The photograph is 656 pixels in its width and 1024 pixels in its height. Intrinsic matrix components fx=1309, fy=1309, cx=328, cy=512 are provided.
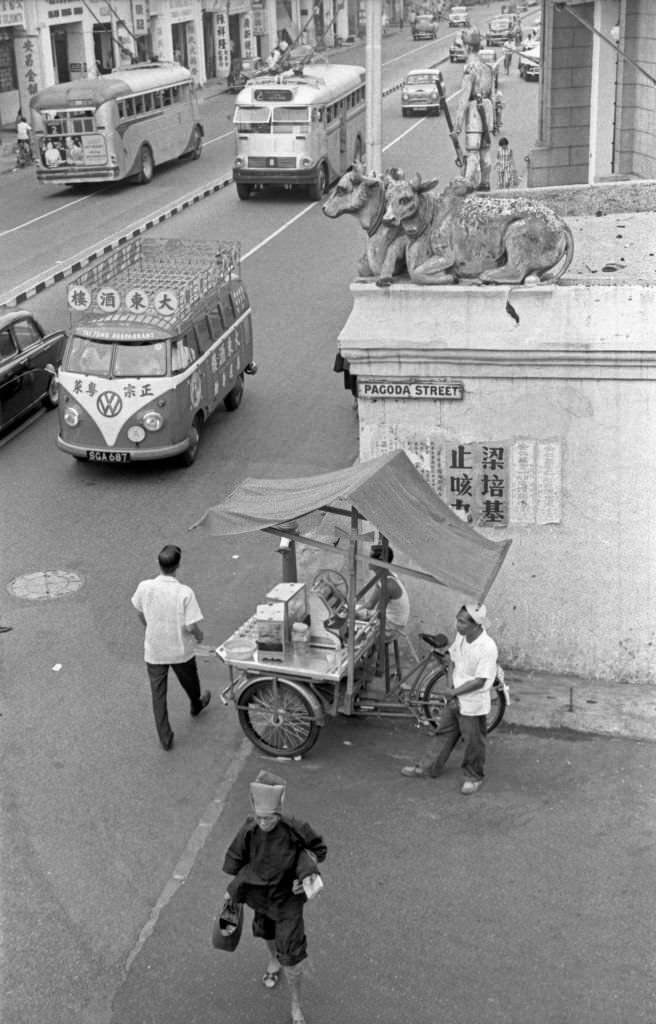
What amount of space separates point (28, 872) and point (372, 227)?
5863 mm

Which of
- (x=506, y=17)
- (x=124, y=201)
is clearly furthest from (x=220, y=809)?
(x=506, y=17)

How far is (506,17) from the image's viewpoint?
70.8m

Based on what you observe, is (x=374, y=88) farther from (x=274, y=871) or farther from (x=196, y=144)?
(x=196, y=144)

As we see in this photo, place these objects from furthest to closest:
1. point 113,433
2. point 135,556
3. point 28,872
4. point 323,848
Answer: point 113,433, point 135,556, point 28,872, point 323,848

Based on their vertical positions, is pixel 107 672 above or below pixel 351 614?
below

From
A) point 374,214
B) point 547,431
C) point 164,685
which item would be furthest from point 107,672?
point 374,214

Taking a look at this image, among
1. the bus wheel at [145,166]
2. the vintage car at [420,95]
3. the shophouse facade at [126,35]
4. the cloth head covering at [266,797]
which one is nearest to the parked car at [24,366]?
the cloth head covering at [266,797]

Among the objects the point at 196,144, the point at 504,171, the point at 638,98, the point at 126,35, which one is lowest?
the point at 196,144

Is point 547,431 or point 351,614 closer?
point 351,614

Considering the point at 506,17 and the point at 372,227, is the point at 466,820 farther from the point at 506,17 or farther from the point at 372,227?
the point at 506,17

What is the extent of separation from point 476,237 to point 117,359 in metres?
7.08

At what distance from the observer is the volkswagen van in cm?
1642

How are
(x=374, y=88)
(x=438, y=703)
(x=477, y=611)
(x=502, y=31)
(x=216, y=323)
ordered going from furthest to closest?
(x=502, y=31)
(x=216, y=323)
(x=374, y=88)
(x=438, y=703)
(x=477, y=611)

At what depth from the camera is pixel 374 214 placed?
11102 mm
